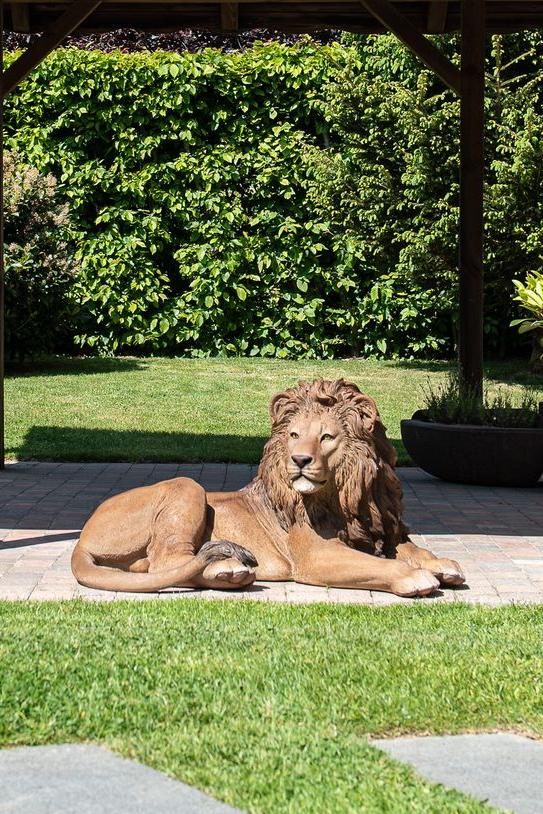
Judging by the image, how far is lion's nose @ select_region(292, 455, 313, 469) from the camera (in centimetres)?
498

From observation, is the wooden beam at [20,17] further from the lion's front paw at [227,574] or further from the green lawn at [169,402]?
the lion's front paw at [227,574]

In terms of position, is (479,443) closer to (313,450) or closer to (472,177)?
(472,177)

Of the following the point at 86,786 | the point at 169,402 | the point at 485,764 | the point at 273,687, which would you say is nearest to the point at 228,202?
the point at 169,402

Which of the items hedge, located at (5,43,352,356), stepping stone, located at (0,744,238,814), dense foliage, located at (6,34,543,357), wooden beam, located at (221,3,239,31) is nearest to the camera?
stepping stone, located at (0,744,238,814)

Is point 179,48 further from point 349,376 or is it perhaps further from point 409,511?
point 409,511

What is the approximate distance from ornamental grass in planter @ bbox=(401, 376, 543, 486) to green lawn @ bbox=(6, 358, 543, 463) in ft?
3.36

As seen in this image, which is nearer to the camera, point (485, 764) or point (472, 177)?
point (485, 764)

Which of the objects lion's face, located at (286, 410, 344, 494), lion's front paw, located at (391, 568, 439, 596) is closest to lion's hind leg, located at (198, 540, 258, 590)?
lion's face, located at (286, 410, 344, 494)

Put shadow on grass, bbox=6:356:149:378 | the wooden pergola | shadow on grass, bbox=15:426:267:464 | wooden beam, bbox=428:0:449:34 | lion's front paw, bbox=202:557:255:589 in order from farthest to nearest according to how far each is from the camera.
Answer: shadow on grass, bbox=6:356:149:378 → wooden beam, bbox=428:0:449:34 → shadow on grass, bbox=15:426:267:464 → the wooden pergola → lion's front paw, bbox=202:557:255:589

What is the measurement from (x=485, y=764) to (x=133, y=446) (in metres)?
7.38

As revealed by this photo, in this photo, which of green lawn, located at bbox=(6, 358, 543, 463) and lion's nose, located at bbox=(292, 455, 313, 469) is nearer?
lion's nose, located at bbox=(292, 455, 313, 469)

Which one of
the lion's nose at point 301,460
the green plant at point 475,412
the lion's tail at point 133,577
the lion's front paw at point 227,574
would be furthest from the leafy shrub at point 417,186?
the lion's tail at point 133,577

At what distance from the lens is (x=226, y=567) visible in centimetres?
508

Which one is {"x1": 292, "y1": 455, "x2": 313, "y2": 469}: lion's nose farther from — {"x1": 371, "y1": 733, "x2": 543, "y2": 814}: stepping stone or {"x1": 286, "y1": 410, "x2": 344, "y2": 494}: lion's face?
{"x1": 371, "y1": 733, "x2": 543, "y2": 814}: stepping stone
